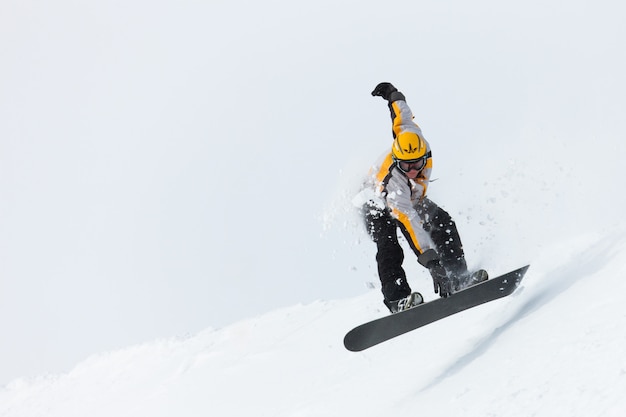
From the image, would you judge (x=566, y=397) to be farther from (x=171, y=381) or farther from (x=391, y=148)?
(x=171, y=381)

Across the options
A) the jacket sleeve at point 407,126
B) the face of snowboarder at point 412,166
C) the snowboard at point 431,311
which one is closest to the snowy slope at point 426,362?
the snowboard at point 431,311

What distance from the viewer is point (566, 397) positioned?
4.66 metres

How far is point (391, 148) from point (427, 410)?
2852 millimetres

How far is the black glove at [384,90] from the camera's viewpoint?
8.60 meters

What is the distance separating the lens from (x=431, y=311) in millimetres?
7445

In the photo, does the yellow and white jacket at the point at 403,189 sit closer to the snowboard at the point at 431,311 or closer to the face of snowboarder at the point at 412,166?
the face of snowboarder at the point at 412,166

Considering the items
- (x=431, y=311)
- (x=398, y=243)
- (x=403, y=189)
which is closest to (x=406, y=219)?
(x=403, y=189)

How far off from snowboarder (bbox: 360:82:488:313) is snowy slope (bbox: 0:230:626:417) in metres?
0.70

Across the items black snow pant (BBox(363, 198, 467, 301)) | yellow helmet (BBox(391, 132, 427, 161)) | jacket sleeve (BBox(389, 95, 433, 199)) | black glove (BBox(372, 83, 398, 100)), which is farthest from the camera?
black glove (BBox(372, 83, 398, 100))

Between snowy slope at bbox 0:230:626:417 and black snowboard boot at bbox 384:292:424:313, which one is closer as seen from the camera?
snowy slope at bbox 0:230:626:417

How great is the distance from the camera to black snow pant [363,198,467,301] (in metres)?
8.05

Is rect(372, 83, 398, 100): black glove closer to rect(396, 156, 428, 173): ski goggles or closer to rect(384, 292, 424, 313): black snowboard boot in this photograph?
rect(396, 156, 428, 173): ski goggles

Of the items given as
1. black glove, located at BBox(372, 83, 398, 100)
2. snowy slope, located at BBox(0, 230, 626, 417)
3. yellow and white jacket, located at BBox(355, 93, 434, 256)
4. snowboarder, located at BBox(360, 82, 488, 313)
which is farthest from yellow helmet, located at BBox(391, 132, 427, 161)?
snowy slope, located at BBox(0, 230, 626, 417)

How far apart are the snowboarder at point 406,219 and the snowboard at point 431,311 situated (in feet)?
0.47
